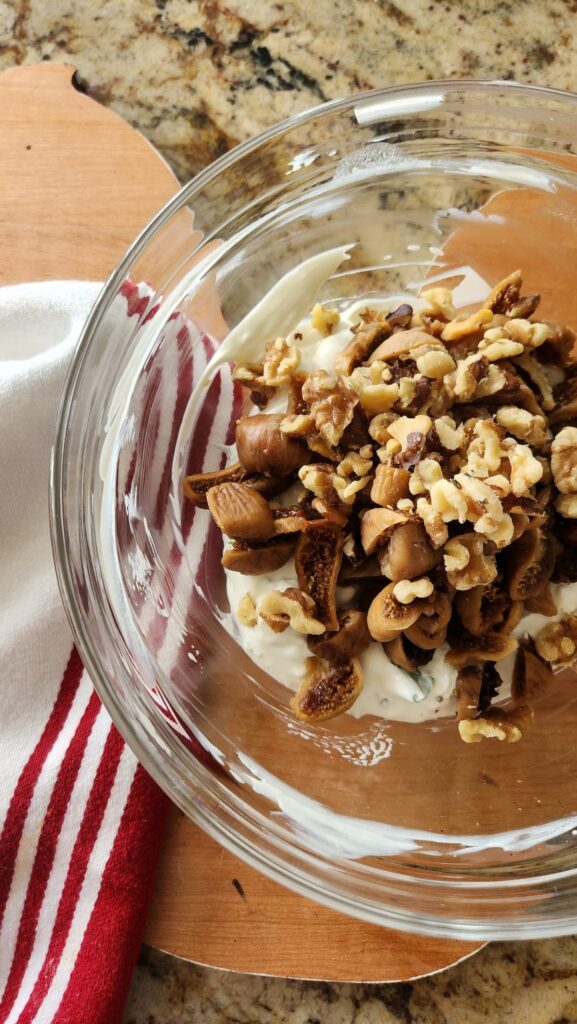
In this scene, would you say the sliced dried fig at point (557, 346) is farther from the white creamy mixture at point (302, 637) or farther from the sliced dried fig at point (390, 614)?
the sliced dried fig at point (390, 614)

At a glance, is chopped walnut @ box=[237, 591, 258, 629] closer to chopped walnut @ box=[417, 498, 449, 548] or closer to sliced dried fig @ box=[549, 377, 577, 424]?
chopped walnut @ box=[417, 498, 449, 548]

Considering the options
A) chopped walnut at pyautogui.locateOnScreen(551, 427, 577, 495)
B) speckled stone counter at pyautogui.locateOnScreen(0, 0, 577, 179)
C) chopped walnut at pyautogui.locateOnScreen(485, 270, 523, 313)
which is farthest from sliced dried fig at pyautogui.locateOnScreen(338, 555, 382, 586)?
speckled stone counter at pyautogui.locateOnScreen(0, 0, 577, 179)

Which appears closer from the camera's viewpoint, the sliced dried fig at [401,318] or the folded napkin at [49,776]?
the sliced dried fig at [401,318]

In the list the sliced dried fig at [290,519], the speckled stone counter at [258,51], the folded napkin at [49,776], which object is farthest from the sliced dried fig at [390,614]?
the speckled stone counter at [258,51]

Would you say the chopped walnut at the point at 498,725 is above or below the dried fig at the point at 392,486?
below

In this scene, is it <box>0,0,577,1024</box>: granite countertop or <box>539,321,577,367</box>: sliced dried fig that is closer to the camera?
<box>539,321,577,367</box>: sliced dried fig

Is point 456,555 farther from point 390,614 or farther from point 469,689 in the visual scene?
point 469,689
